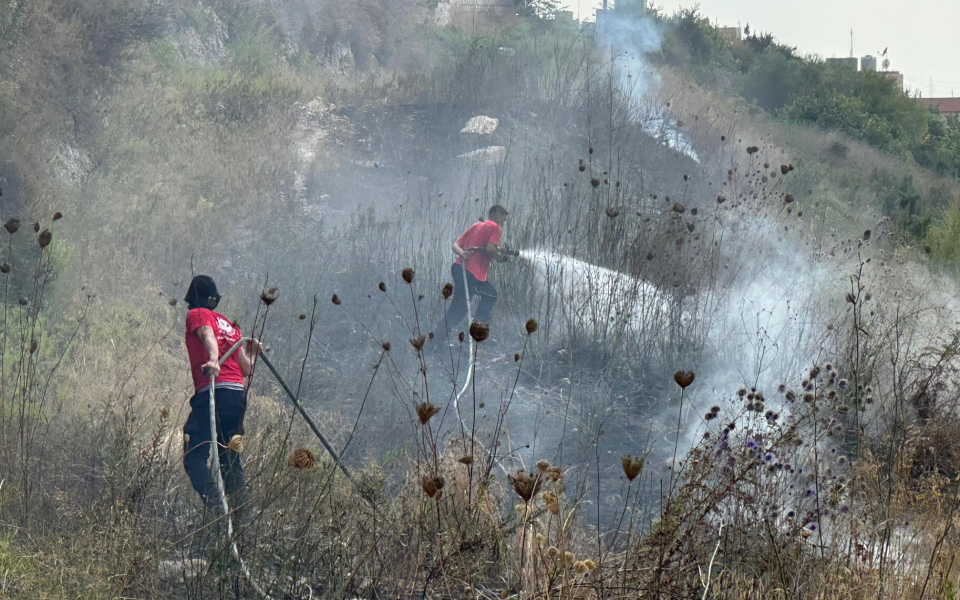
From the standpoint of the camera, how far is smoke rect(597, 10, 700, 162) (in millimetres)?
14156

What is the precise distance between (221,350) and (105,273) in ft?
15.8

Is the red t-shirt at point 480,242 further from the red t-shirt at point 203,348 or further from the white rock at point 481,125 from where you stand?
the white rock at point 481,125

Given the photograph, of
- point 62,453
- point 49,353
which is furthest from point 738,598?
point 49,353

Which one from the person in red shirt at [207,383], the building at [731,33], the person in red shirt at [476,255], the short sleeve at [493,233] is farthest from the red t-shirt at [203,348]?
the building at [731,33]

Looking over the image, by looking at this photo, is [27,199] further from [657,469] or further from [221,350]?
[657,469]

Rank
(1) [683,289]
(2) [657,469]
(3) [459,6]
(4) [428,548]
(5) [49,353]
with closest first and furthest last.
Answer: (4) [428,548] → (2) [657,469] → (5) [49,353] → (1) [683,289] → (3) [459,6]

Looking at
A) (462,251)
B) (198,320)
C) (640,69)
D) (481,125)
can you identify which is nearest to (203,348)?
(198,320)

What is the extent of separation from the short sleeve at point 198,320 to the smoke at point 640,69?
403 inches

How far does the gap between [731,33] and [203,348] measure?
26584mm

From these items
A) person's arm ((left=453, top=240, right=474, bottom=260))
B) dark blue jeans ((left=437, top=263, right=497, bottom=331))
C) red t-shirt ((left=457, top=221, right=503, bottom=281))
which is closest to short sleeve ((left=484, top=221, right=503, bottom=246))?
red t-shirt ((left=457, top=221, right=503, bottom=281))

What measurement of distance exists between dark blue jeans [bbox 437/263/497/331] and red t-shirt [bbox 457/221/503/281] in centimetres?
8

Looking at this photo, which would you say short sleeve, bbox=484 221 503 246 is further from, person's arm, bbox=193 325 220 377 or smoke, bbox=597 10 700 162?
smoke, bbox=597 10 700 162

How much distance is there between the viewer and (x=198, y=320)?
436 cm

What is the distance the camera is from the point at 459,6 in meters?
23.6
